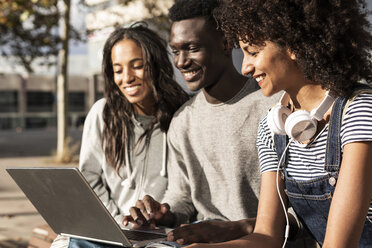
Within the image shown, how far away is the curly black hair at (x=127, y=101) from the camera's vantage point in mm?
3562

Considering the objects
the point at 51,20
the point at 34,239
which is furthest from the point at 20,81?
the point at 34,239

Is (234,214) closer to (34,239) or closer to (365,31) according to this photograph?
(365,31)

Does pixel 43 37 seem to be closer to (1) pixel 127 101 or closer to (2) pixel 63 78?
(2) pixel 63 78

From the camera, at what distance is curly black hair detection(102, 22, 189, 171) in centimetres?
356

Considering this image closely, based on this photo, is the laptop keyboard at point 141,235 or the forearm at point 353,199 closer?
the forearm at point 353,199

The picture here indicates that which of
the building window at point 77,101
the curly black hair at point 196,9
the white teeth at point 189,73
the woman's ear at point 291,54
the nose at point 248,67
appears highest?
the curly black hair at point 196,9

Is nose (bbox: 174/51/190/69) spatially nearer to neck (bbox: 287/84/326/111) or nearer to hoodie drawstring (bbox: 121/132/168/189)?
hoodie drawstring (bbox: 121/132/168/189)

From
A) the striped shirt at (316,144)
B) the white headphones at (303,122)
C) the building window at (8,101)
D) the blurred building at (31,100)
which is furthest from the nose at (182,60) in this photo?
the building window at (8,101)

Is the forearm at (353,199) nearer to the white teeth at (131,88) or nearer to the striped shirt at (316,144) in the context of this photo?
the striped shirt at (316,144)

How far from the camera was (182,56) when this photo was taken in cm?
305

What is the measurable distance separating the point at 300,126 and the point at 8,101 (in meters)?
39.3

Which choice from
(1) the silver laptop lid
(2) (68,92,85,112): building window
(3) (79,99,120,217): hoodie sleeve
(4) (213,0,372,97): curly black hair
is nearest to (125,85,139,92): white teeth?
(3) (79,99,120,217): hoodie sleeve

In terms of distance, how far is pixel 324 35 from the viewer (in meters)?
2.04

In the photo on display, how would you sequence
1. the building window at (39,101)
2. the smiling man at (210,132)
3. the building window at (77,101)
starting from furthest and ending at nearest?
the building window at (77,101) < the building window at (39,101) < the smiling man at (210,132)
